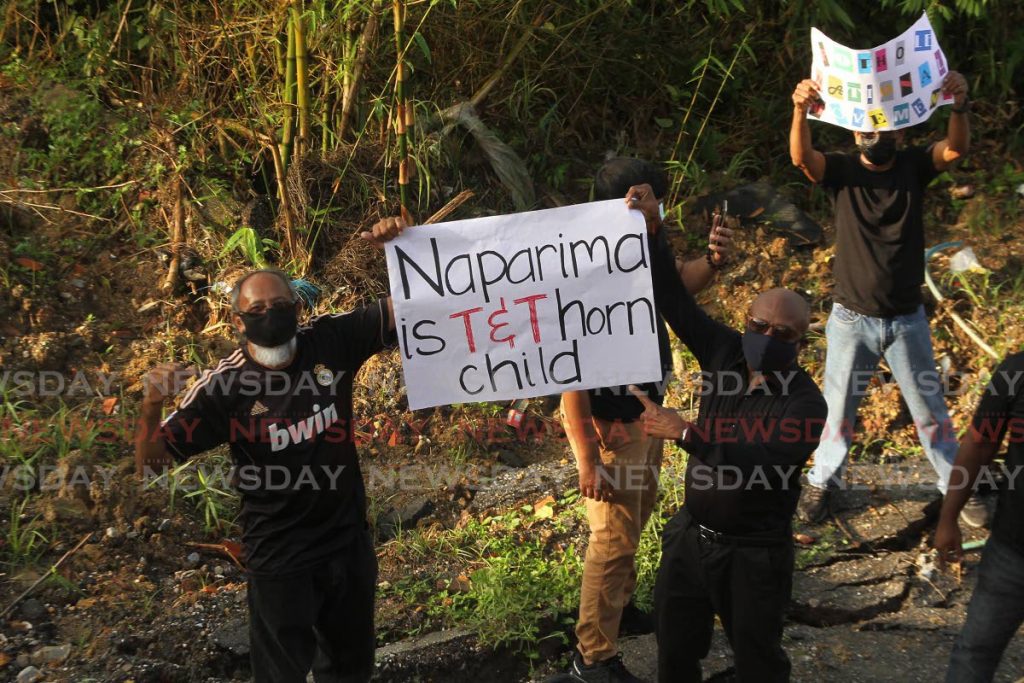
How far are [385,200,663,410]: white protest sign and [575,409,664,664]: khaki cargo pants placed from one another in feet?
0.82

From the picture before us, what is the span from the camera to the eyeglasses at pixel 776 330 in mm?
3445

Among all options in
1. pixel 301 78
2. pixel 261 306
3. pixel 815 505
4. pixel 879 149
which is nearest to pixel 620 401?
pixel 261 306

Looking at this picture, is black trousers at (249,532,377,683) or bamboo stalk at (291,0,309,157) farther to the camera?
bamboo stalk at (291,0,309,157)

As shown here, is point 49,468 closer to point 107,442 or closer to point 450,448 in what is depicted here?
point 107,442

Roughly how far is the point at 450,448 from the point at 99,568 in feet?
6.19

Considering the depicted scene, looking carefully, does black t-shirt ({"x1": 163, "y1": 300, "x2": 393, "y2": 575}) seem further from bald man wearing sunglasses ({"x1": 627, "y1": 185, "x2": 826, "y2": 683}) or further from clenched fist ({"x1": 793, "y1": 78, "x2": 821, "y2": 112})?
clenched fist ({"x1": 793, "y1": 78, "x2": 821, "y2": 112})

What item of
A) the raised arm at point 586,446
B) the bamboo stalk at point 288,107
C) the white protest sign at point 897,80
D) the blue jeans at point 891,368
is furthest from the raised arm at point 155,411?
the bamboo stalk at point 288,107

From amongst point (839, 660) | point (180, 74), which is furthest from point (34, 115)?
point (839, 660)

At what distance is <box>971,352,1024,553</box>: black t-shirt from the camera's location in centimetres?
337

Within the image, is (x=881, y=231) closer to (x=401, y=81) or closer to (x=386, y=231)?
(x=386, y=231)

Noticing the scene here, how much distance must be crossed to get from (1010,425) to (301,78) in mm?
4529

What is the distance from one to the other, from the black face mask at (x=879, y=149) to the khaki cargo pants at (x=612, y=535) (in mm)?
1886

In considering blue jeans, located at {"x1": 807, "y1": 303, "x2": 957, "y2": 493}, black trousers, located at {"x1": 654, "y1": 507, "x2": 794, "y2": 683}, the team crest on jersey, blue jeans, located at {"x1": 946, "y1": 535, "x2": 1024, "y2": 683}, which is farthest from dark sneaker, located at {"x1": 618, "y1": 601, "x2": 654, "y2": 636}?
the team crest on jersey

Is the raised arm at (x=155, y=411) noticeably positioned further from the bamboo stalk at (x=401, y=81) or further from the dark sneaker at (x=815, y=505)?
the dark sneaker at (x=815, y=505)
